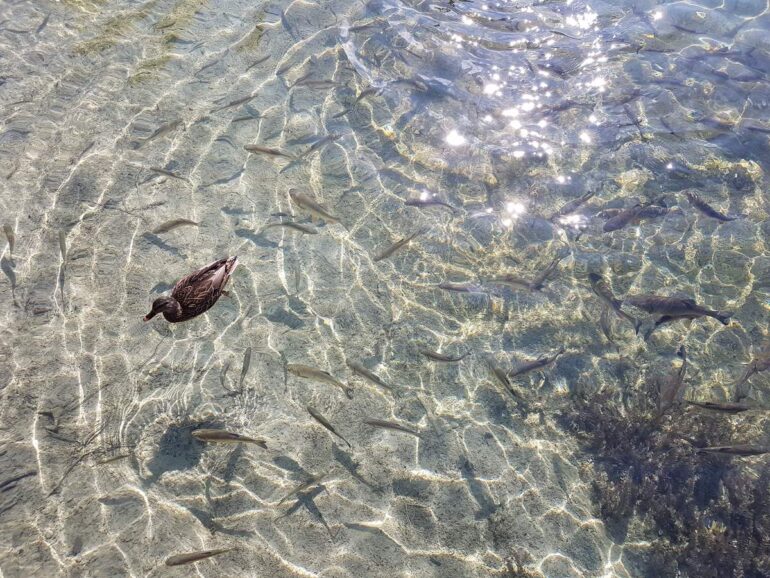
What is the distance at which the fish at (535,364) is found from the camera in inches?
203

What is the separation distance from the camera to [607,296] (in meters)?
5.72

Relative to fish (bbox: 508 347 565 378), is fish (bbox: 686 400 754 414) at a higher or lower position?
lower

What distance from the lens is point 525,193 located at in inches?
260

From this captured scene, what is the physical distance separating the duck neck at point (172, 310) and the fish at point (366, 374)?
64.3 inches

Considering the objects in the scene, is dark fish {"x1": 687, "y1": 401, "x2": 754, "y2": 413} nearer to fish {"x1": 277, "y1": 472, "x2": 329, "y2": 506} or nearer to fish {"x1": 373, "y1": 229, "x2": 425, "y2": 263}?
fish {"x1": 373, "y1": 229, "x2": 425, "y2": 263}

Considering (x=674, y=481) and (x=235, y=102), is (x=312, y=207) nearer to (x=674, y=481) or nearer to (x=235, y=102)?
(x=235, y=102)

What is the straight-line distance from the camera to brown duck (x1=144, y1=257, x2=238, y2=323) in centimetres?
435

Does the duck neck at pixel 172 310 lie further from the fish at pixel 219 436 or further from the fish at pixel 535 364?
the fish at pixel 535 364

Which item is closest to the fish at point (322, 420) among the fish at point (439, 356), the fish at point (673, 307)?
the fish at point (439, 356)

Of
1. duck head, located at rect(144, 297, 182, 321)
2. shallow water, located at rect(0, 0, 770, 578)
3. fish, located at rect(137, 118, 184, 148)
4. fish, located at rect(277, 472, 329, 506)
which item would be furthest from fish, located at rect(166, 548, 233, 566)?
fish, located at rect(137, 118, 184, 148)

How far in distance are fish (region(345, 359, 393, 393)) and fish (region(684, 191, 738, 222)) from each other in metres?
4.80

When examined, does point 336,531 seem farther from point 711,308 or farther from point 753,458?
point 711,308

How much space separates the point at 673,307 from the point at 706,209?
195 centimetres

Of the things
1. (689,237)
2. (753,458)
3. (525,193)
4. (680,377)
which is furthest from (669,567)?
(525,193)
